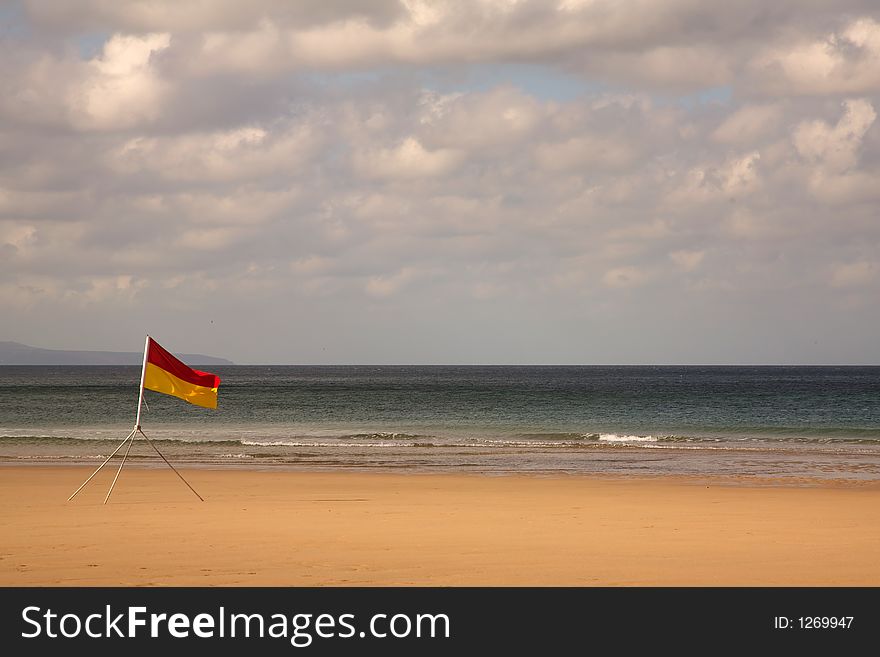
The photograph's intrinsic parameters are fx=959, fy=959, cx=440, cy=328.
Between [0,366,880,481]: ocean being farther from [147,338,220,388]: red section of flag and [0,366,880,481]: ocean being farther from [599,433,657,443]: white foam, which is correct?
[147,338,220,388]: red section of flag

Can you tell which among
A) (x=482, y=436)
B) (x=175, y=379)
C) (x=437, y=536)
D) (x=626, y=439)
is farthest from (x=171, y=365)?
(x=626, y=439)

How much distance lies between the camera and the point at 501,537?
13.4 metres

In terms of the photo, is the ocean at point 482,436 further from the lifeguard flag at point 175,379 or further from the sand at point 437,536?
the lifeguard flag at point 175,379

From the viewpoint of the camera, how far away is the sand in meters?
10.9

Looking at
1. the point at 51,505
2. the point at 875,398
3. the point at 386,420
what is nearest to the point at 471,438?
the point at 386,420

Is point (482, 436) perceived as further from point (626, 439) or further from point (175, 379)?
point (175, 379)

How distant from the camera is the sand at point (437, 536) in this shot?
1087 centimetres

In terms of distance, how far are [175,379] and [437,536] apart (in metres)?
5.94

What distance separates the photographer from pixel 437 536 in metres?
13.5

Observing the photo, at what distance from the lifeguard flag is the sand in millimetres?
1993

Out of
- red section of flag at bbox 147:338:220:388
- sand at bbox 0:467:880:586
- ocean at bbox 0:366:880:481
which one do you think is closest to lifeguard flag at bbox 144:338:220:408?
red section of flag at bbox 147:338:220:388
